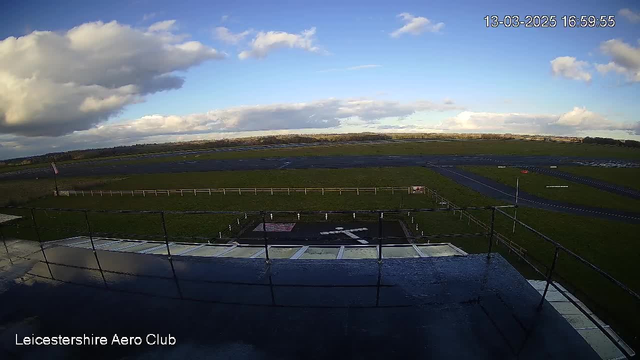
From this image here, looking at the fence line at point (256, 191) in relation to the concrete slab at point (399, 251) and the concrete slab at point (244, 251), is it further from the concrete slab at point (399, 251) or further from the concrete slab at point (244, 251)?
the concrete slab at point (244, 251)

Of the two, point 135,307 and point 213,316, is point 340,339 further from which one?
point 135,307

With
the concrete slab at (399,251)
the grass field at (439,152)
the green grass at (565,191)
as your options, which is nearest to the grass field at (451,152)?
the grass field at (439,152)

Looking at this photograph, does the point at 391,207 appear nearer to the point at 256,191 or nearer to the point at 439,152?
the point at 256,191

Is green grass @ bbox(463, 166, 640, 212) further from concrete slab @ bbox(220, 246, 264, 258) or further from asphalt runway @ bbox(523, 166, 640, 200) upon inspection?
concrete slab @ bbox(220, 246, 264, 258)

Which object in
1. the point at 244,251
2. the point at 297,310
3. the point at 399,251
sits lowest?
the point at 399,251

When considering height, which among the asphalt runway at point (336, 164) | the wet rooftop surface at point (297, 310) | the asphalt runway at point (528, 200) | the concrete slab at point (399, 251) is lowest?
the asphalt runway at point (528, 200)

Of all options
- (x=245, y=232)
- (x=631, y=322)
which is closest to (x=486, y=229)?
(x=631, y=322)

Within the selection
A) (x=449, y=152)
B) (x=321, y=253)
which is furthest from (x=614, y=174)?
(x=321, y=253)
